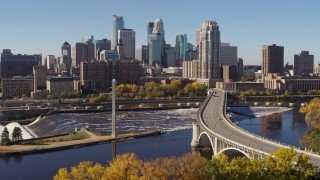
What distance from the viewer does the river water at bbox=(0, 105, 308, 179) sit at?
43250 mm


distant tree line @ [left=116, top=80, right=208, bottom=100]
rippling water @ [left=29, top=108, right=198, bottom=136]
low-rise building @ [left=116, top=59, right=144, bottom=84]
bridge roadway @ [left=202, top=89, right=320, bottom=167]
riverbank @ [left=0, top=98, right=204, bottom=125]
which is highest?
low-rise building @ [left=116, top=59, right=144, bottom=84]

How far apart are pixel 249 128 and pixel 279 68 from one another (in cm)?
10745

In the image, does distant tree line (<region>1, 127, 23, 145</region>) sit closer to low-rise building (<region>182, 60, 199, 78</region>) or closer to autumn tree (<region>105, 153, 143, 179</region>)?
autumn tree (<region>105, 153, 143, 179</region>)

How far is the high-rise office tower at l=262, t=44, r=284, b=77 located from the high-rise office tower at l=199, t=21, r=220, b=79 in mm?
25036

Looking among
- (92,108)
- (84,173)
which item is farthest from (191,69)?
(84,173)

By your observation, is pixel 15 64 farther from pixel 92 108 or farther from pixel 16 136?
pixel 16 136

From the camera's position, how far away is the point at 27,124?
72625mm

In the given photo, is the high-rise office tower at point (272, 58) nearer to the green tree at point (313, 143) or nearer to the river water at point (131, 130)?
the river water at point (131, 130)

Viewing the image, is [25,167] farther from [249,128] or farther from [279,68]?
[279,68]

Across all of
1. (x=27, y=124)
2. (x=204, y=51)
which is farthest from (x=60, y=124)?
(x=204, y=51)

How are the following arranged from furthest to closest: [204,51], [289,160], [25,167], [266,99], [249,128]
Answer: [204,51] < [266,99] < [249,128] < [25,167] < [289,160]

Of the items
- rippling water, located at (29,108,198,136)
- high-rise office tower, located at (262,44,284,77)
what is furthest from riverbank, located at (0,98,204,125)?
high-rise office tower, located at (262,44,284,77)

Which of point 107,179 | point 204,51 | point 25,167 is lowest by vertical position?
point 25,167

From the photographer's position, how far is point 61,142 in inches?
2089
